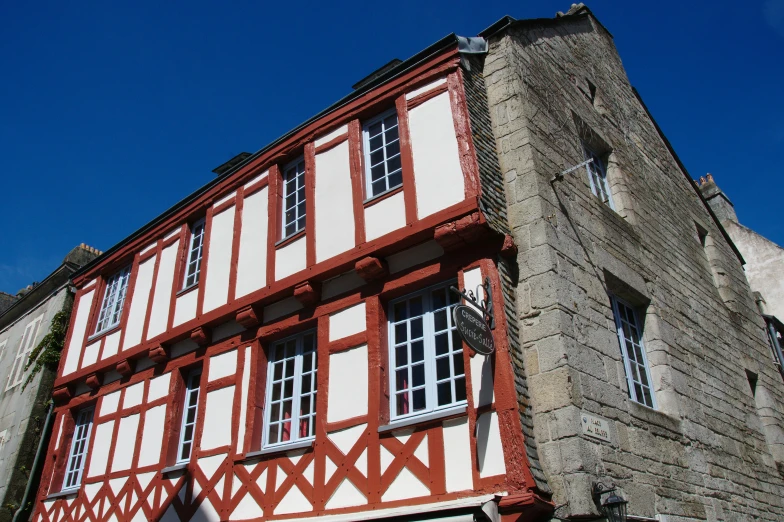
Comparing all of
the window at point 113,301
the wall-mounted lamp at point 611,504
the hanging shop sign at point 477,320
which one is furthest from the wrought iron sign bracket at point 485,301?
the window at point 113,301

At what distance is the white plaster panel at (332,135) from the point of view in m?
7.36

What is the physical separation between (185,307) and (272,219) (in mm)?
1810

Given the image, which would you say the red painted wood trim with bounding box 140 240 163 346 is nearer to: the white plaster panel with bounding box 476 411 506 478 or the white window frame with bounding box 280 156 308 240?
the white window frame with bounding box 280 156 308 240

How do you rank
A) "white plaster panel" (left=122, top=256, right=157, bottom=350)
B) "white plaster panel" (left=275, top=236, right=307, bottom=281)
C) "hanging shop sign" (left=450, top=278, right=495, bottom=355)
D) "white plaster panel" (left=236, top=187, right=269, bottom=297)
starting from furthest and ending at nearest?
"white plaster panel" (left=122, top=256, right=157, bottom=350) → "white plaster panel" (left=236, top=187, right=269, bottom=297) → "white plaster panel" (left=275, top=236, right=307, bottom=281) → "hanging shop sign" (left=450, top=278, right=495, bottom=355)

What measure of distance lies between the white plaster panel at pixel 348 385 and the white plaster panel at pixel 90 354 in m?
5.05

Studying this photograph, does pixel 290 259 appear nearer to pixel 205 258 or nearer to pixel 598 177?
pixel 205 258

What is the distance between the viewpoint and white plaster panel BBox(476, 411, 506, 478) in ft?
15.6

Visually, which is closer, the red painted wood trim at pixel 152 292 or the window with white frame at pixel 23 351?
the red painted wood trim at pixel 152 292

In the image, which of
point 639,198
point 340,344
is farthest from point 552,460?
point 639,198

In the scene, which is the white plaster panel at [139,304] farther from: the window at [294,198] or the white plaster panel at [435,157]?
the white plaster panel at [435,157]

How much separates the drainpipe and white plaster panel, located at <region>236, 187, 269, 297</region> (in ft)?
14.5

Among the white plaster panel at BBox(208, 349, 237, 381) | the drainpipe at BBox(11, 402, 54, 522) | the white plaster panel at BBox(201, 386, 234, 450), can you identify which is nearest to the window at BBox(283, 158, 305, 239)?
the white plaster panel at BBox(208, 349, 237, 381)

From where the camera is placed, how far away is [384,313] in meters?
6.14

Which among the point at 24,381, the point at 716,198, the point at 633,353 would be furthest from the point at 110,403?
the point at 716,198
